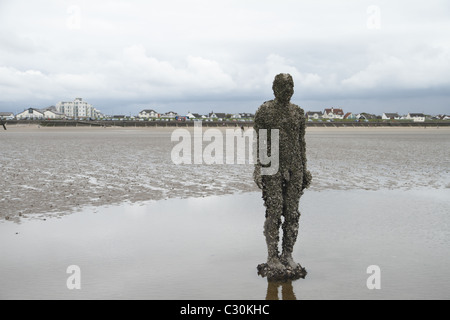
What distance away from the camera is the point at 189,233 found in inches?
348

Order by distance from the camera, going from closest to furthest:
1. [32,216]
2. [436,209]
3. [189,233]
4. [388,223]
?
[189,233] → [388,223] → [32,216] → [436,209]

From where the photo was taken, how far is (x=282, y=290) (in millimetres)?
6000

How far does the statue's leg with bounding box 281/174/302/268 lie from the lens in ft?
21.6

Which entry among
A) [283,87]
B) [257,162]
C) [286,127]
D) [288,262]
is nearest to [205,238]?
[288,262]

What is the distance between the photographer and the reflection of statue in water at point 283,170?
6488 millimetres

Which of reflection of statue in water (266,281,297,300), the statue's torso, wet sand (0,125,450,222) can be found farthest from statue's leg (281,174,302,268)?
wet sand (0,125,450,222)

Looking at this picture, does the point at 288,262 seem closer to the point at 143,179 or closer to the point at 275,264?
the point at 275,264

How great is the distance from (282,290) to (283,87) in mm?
2793

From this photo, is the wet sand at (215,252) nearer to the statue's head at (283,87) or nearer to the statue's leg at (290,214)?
the statue's leg at (290,214)

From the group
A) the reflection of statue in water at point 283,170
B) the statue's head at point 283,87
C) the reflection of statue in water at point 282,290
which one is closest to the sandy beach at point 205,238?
the reflection of statue in water at point 282,290
